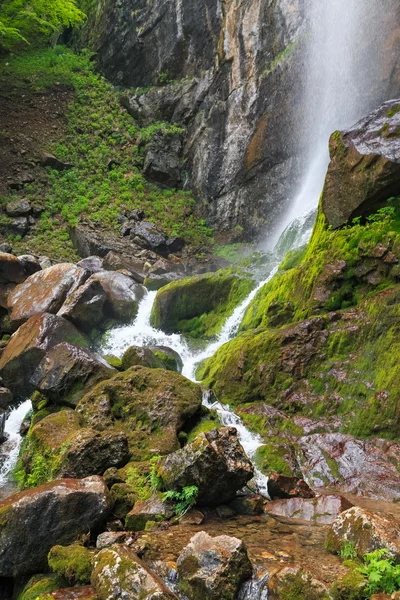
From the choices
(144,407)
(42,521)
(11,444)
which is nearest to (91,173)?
(11,444)

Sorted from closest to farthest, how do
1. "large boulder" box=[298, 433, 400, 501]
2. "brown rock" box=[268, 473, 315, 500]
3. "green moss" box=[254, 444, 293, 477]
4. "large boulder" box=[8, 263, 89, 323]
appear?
"brown rock" box=[268, 473, 315, 500] < "large boulder" box=[298, 433, 400, 501] < "green moss" box=[254, 444, 293, 477] < "large boulder" box=[8, 263, 89, 323]

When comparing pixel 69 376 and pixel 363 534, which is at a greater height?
pixel 363 534

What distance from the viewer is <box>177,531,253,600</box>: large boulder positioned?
3992 millimetres

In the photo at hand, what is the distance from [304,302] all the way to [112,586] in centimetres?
749

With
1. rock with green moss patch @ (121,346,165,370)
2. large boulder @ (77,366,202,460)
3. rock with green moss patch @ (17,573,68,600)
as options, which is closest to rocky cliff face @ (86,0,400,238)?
rock with green moss patch @ (121,346,165,370)

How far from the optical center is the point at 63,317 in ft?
45.2

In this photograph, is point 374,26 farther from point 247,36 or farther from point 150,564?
point 150,564

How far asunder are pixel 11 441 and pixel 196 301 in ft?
21.8

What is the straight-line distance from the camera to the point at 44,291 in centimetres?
1508

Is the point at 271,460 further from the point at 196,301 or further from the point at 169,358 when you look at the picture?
the point at 196,301

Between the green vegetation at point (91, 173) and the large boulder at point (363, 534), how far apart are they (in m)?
18.6

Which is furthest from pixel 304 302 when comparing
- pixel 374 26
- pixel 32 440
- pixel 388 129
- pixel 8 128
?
pixel 8 128

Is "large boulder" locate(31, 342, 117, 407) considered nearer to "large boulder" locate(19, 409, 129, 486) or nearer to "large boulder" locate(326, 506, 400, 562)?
"large boulder" locate(19, 409, 129, 486)

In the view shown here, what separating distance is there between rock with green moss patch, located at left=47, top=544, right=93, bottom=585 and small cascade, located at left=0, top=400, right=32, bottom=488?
4363mm
